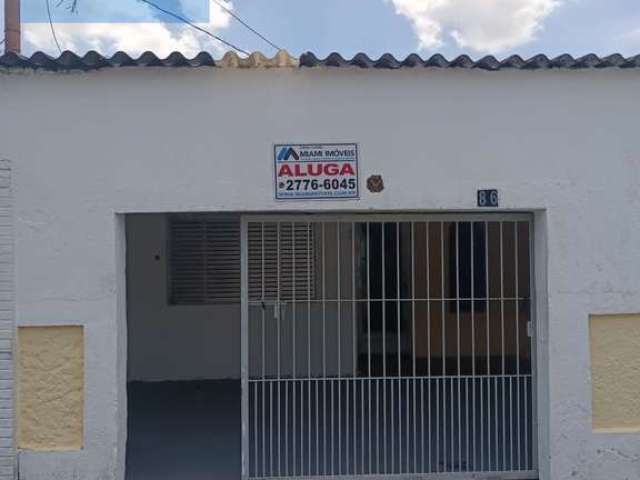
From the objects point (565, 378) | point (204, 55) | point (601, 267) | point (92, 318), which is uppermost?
point (204, 55)

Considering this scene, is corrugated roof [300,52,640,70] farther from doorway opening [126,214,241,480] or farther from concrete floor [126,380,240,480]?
doorway opening [126,214,241,480]

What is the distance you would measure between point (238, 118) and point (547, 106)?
235 cm

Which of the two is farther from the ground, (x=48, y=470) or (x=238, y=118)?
(x=238, y=118)

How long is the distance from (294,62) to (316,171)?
2.70 ft

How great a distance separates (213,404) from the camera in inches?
314

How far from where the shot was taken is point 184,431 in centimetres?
691

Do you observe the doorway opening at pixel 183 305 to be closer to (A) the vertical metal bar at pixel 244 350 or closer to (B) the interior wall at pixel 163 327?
(B) the interior wall at pixel 163 327

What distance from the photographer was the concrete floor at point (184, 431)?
5.75 m

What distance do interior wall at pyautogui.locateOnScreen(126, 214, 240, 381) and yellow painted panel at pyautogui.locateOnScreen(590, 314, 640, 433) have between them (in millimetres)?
5111

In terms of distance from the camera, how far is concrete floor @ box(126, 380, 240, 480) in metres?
5.75

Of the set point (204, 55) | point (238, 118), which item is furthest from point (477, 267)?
point (204, 55)

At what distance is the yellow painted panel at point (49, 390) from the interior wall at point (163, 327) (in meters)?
4.03

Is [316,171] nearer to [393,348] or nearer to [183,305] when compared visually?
[393,348]

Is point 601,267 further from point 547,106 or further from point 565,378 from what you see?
point 547,106
